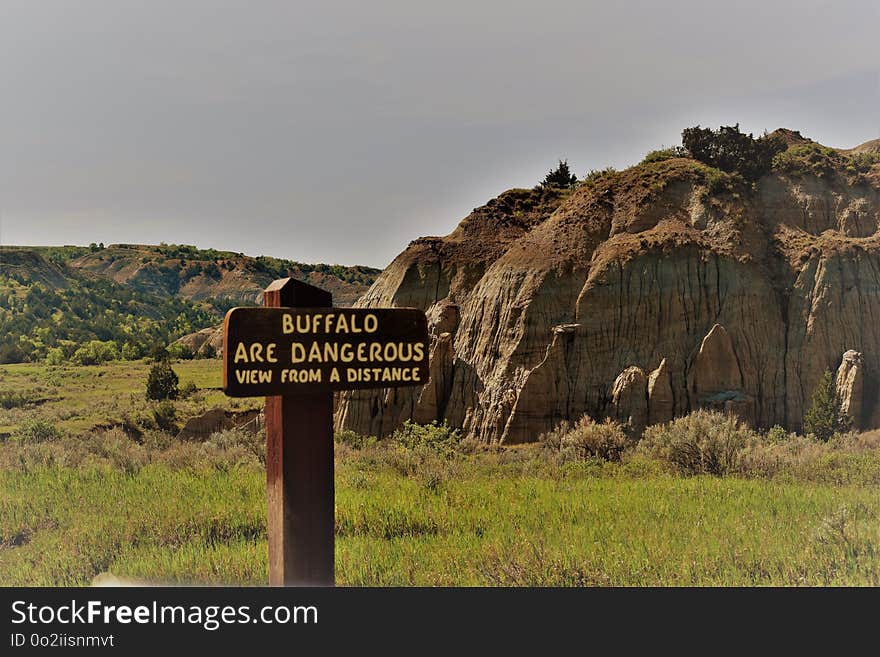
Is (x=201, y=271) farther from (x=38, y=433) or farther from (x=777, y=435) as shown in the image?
(x=777, y=435)

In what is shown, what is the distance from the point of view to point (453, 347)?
32562 millimetres

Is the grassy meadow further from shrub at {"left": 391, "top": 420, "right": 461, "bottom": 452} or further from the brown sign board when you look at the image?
shrub at {"left": 391, "top": 420, "right": 461, "bottom": 452}

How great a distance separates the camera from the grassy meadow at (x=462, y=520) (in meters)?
8.29

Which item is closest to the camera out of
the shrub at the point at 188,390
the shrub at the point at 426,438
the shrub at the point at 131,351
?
the shrub at the point at 426,438

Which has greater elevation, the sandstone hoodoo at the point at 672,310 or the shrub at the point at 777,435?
the sandstone hoodoo at the point at 672,310

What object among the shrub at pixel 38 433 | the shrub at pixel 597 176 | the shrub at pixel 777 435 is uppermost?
the shrub at pixel 597 176

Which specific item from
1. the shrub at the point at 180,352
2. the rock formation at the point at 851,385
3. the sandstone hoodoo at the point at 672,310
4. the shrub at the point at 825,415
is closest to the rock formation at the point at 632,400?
the sandstone hoodoo at the point at 672,310

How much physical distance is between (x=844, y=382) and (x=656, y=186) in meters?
10.2

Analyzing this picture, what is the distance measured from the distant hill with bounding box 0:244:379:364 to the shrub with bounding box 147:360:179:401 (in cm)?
1407

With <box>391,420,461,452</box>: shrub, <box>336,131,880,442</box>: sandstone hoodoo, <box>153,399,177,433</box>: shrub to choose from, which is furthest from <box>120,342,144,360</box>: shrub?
<box>391,420,461,452</box>: shrub

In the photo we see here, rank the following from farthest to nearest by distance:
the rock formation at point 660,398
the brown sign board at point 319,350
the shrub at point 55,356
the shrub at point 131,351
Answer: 1. the shrub at point 131,351
2. the shrub at point 55,356
3. the rock formation at point 660,398
4. the brown sign board at point 319,350

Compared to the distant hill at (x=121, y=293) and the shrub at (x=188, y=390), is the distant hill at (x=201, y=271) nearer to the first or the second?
the distant hill at (x=121, y=293)

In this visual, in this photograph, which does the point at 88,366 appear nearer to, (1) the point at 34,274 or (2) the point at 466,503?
(1) the point at 34,274

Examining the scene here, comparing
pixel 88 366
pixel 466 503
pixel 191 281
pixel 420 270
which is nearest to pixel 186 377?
pixel 88 366
